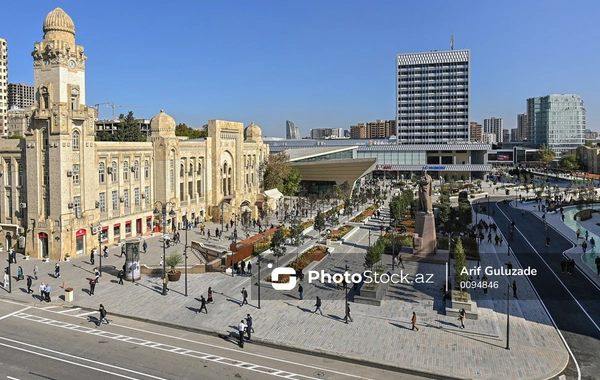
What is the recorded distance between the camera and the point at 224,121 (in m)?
68.6

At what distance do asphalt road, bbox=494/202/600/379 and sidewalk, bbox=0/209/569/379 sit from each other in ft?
2.71

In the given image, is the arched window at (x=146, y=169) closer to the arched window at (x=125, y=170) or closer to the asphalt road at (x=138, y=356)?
the arched window at (x=125, y=170)

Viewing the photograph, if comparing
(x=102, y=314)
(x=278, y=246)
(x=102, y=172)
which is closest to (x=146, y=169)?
(x=102, y=172)

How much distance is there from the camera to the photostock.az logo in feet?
117

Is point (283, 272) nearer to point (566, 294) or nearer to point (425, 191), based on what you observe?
point (425, 191)

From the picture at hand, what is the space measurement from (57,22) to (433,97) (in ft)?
410

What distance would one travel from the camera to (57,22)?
1794 inches

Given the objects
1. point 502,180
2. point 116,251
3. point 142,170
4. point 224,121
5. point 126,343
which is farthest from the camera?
point 502,180

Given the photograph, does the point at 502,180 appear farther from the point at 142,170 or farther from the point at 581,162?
the point at 142,170

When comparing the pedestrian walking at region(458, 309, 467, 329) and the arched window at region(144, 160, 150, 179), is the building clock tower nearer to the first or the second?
the arched window at region(144, 160, 150, 179)

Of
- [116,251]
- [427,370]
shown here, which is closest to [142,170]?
[116,251]

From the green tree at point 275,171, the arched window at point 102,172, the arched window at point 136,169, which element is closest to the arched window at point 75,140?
the arched window at point 102,172

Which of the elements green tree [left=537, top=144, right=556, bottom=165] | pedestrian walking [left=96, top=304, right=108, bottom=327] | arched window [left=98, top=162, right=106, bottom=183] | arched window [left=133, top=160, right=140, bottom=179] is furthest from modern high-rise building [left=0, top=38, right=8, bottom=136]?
green tree [left=537, top=144, right=556, bottom=165]

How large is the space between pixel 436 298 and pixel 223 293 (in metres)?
14.2
